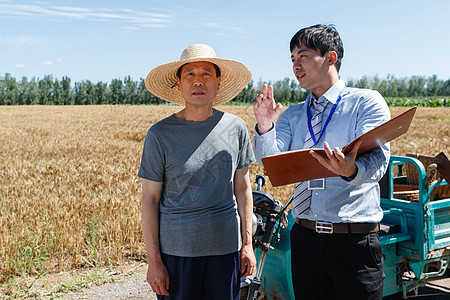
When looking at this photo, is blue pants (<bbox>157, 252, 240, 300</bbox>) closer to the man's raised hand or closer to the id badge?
the id badge

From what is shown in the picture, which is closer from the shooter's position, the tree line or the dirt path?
the dirt path

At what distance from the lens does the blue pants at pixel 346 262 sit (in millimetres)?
2229

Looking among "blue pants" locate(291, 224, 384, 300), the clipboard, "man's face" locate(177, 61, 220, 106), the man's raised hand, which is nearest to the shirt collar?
the man's raised hand

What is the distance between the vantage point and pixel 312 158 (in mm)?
2006

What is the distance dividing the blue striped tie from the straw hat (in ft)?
1.76

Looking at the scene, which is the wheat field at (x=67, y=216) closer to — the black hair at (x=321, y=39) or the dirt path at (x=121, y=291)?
the dirt path at (x=121, y=291)

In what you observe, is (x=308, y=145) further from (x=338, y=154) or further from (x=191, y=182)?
(x=191, y=182)

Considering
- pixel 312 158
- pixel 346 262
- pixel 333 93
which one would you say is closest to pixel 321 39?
pixel 333 93

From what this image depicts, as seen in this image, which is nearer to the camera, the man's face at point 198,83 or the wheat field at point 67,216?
the man's face at point 198,83

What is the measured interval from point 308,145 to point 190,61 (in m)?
0.76

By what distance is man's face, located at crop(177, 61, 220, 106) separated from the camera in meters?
2.27

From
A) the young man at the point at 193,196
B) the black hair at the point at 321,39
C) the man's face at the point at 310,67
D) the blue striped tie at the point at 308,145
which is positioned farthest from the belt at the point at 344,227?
the black hair at the point at 321,39

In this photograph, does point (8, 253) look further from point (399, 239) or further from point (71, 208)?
point (399, 239)

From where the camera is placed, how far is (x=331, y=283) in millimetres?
2381
